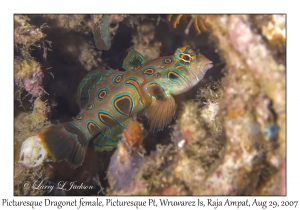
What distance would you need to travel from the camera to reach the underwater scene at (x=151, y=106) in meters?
2.50

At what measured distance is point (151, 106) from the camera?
4.76m

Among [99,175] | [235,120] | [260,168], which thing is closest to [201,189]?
[260,168]

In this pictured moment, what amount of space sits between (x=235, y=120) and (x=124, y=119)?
2.87m

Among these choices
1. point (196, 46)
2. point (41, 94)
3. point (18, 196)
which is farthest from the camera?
point (196, 46)

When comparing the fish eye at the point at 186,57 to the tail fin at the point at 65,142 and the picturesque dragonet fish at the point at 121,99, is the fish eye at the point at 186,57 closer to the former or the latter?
the picturesque dragonet fish at the point at 121,99

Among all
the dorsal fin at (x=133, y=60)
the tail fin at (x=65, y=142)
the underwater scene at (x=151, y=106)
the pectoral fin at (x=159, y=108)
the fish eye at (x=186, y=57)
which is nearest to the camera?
the underwater scene at (x=151, y=106)

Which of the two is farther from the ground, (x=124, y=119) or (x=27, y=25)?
(x=27, y=25)

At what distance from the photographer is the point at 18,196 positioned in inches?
160

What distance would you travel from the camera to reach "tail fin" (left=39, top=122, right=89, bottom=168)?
4.28 metres

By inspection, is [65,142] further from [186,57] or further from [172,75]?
[186,57]

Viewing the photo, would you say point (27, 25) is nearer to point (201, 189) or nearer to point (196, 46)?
point (196, 46)

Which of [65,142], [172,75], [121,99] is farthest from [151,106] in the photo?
[65,142]

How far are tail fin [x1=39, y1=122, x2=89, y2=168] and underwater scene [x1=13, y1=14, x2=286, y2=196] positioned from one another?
0.06ft

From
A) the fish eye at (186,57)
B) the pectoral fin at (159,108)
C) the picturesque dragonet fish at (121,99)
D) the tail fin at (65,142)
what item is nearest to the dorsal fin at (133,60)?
the picturesque dragonet fish at (121,99)
